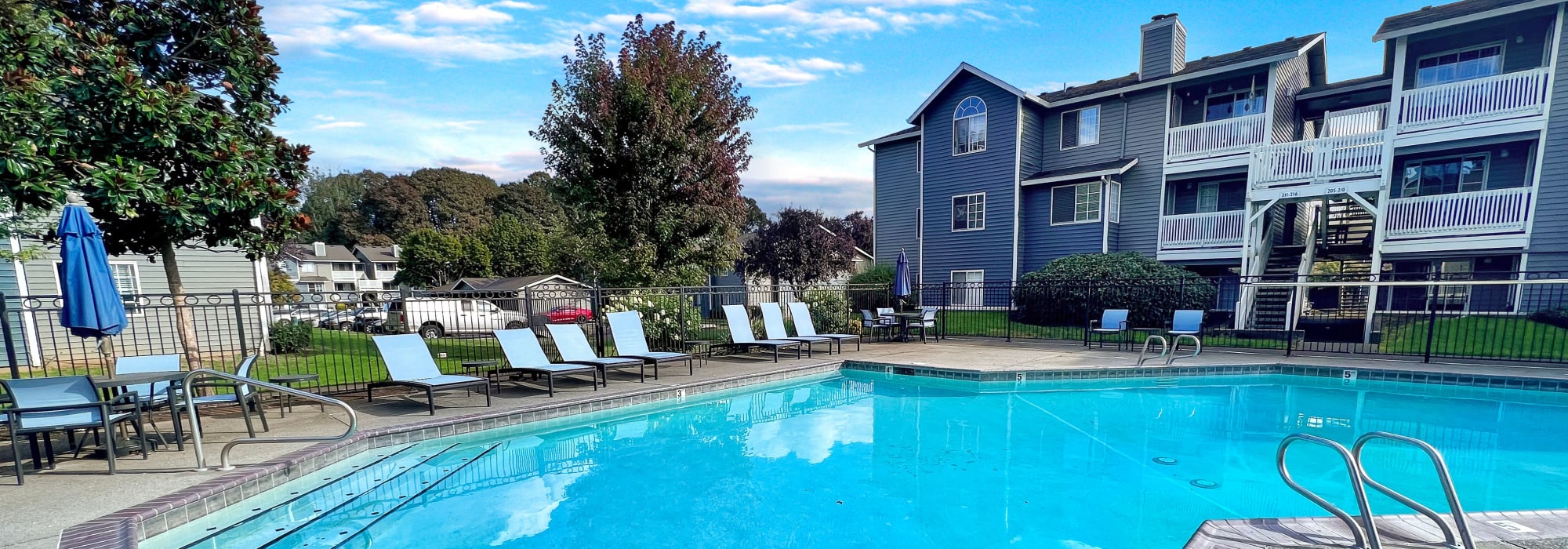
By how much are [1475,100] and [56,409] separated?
71.0 ft

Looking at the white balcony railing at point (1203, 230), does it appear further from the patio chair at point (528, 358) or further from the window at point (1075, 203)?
the patio chair at point (528, 358)

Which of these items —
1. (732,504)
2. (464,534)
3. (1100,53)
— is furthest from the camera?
(1100,53)

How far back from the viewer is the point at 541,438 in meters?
6.08

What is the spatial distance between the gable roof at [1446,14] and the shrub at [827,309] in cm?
1335

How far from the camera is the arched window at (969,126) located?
17.6m

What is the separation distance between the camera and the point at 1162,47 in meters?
15.7

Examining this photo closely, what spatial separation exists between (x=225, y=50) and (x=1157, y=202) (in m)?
18.5

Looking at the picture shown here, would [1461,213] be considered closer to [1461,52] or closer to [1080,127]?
[1461,52]

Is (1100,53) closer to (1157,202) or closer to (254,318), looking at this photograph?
(1157,202)

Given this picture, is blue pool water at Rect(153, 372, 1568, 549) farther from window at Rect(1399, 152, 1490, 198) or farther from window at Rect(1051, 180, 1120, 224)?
window at Rect(1399, 152, 1490, 198)

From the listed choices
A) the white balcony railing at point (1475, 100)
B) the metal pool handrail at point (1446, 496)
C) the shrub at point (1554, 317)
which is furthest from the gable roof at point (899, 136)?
the metal pool handrail at point (1446, 496)

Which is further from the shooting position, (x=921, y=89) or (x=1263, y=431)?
Answer: (x=921, y=89)

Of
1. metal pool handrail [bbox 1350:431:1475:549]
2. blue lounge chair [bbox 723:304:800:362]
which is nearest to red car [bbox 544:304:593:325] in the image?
blue lounge chair [bbox 723:304:800:362]

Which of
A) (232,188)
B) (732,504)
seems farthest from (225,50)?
(732,504)
